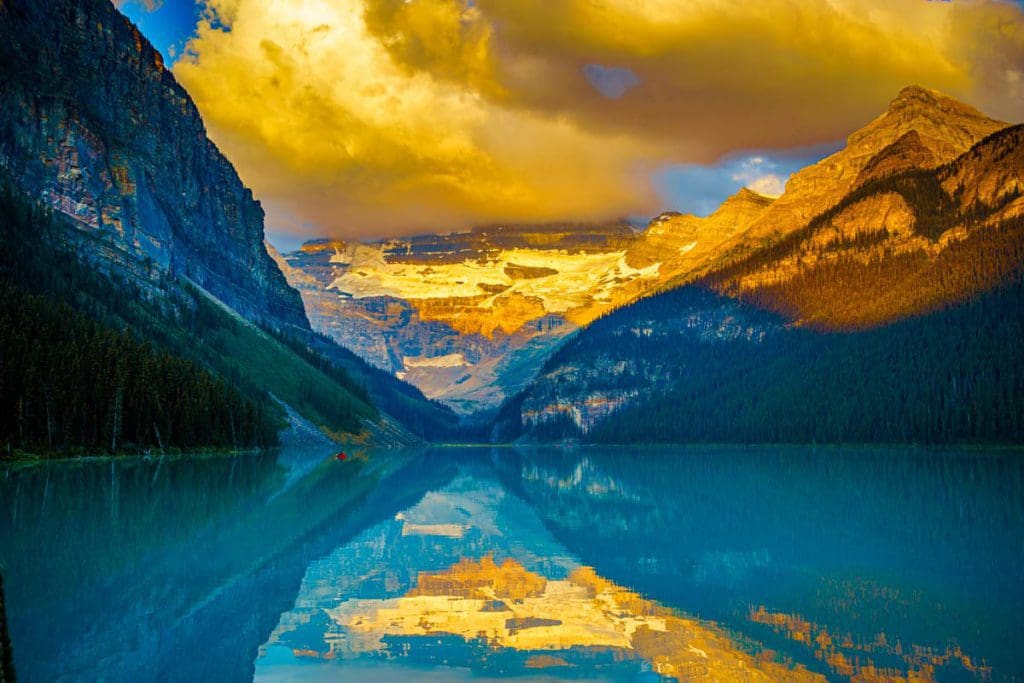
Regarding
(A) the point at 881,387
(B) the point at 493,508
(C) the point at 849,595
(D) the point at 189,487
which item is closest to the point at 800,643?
(C) the point at 849,595

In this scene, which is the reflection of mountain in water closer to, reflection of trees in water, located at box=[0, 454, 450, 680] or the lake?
the lake

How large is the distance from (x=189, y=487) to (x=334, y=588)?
125 ft

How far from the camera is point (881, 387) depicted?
184750mm

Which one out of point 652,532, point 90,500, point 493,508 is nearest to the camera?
point 652,532

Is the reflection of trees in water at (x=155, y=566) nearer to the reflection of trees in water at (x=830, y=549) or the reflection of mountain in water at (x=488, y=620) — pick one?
the reflection of mountain in water at (x=488, y=620)

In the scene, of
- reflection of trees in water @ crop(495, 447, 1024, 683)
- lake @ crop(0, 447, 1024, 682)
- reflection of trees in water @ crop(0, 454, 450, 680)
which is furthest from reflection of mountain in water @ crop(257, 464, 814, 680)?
reflection of trees in water @ crop(495, 447, 1024, 683)

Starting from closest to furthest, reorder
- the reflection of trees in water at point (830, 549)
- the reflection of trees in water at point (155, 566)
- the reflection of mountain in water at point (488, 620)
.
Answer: the reflection of trees in water at point (155, 566)
the reflection of mountain in water at point (488, 620)
the reflection of trees in water at point (830, 549)

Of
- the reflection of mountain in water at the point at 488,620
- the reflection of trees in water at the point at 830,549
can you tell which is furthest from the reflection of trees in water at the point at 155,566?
the reflection of trees in water at the point at 830,549

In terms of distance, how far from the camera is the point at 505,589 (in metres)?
30.2

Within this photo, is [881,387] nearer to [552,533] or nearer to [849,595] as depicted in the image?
[552,533]

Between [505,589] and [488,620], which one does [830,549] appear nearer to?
[505,589]

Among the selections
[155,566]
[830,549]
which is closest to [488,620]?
[155,566]

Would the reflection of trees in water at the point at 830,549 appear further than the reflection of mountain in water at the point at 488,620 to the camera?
Yes

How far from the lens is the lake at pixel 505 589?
20.5 meters
